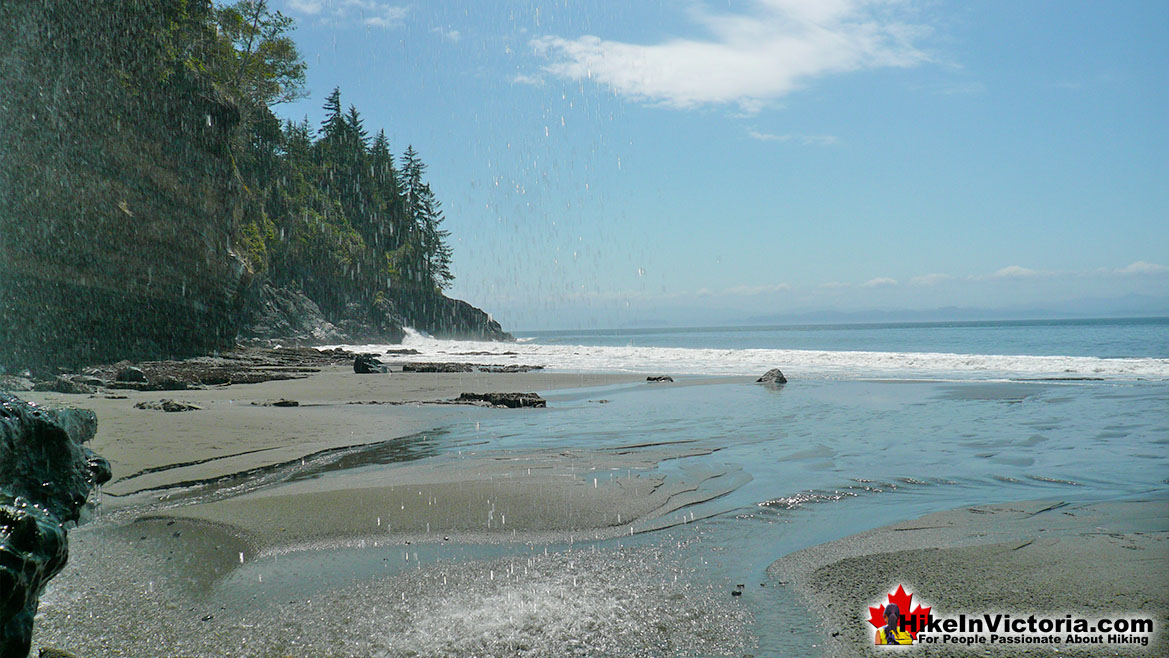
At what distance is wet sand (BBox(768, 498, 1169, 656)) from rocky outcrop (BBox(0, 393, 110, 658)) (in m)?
2.65

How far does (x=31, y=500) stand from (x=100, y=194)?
652 inches

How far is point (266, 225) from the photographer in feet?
113

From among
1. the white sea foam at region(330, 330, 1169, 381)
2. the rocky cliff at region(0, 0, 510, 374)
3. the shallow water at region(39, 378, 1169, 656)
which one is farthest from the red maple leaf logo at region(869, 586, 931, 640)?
the white sea foam at region(330, 330, 1169, 381)

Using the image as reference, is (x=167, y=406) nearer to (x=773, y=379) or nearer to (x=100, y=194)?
(x=100, y=194)

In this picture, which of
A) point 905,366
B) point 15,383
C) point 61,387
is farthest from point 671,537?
point 905,366

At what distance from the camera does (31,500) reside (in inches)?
109

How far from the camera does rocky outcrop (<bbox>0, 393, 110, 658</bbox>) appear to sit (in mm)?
1826

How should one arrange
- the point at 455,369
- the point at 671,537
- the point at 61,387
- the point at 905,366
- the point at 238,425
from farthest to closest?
the point at 905,366 < the point at 455,369 < the point at 61,387 < the point at 238,425 < the point at 671,537

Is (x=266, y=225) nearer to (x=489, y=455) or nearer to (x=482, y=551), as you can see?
(x=489, y=455)

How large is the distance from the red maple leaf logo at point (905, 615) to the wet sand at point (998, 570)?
0.04 m

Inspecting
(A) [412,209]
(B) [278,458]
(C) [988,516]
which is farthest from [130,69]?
(A) [412,209]

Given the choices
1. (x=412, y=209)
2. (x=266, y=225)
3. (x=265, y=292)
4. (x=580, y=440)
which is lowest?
(x=580, y=440)

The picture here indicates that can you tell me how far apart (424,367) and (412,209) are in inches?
2015

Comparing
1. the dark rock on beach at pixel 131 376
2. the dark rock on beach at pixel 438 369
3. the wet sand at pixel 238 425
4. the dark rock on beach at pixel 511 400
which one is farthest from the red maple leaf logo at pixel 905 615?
the dark rock on beach at pixel 438 369
